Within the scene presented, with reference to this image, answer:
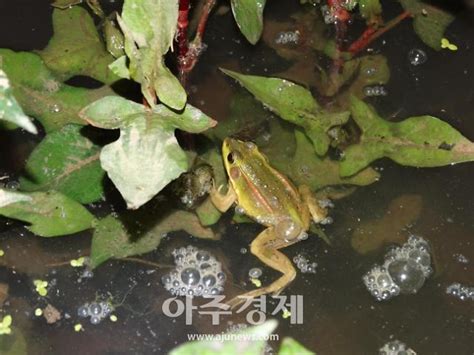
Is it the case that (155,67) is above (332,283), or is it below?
above

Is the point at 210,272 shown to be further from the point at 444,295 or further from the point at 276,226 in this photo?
the point at 444,295

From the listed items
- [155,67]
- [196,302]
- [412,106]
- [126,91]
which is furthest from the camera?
[412,106]

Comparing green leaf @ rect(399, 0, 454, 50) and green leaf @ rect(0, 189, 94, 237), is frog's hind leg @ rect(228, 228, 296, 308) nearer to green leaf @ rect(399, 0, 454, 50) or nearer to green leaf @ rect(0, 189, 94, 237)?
green leaf @ rect(0, 189, 94, 237)

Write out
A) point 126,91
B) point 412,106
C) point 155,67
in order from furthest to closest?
point 412,106
point 126,91
point 155,67

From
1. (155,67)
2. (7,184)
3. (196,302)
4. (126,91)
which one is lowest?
(196,302)

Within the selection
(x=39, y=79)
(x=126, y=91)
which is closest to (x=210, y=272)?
(x=126, y=91)

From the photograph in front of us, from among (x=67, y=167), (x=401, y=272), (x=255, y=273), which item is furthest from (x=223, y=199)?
(x=401, y=272)

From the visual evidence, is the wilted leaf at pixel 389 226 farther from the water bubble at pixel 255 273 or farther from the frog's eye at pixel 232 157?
the frog's eye at pixel 232 157
